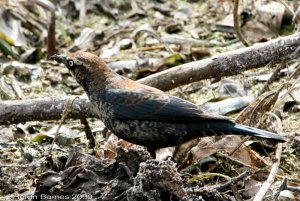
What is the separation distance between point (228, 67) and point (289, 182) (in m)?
1.28

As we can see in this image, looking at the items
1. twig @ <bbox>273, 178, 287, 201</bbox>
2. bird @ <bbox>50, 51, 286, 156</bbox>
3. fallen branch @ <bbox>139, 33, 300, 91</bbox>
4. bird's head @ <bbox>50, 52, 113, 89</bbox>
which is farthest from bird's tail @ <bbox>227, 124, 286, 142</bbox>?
fallen branch @ <bbox>139, 33, 300, 91</bbox>

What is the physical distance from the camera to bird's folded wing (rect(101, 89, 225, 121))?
17.8ft

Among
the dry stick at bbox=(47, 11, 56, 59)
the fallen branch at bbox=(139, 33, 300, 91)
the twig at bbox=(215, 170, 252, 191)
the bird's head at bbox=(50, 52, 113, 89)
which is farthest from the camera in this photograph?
the dry stick at bbox=(47, 11, 56, 59)

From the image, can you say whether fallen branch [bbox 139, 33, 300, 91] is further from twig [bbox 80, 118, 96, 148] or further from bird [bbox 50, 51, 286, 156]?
bird [bbox 50, 51, 286, 156]

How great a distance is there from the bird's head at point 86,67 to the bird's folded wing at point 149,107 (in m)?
0.22

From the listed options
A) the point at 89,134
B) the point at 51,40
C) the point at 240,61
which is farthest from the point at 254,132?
the point at 51,40

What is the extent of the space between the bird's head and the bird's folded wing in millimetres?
223

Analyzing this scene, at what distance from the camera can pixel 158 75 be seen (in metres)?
6.50

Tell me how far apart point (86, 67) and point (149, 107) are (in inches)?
24.8

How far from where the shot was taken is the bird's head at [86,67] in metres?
5.81

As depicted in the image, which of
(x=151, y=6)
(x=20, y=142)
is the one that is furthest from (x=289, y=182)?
(x=151, y=6)

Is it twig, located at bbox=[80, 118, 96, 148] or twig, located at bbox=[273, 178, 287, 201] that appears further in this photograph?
twig, located at bbox=[80, 118, 96, 148]

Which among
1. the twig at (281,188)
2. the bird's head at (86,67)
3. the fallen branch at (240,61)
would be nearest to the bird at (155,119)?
the bird's head at (86,67)

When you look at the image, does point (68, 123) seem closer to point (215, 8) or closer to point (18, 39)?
point (18, 39)
